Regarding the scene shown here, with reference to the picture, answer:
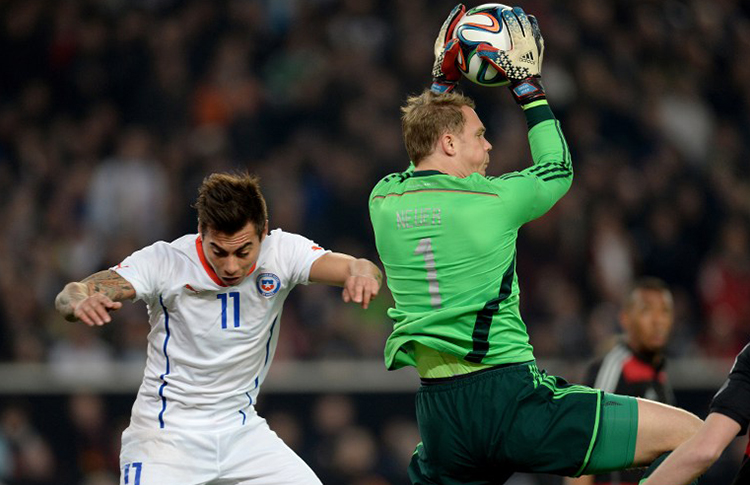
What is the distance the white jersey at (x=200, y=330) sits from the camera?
502 centimetres

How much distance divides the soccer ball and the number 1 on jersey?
843mm

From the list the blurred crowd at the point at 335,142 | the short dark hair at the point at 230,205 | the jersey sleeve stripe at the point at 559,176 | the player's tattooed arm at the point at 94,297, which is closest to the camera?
the player's tattooed arm at the point at 94,297

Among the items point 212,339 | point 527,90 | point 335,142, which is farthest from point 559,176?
point 335,142

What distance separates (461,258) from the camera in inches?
177

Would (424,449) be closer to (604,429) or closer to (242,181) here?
(604,429)

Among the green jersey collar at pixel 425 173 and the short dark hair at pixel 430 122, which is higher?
the short dark hair at pixel 430 122

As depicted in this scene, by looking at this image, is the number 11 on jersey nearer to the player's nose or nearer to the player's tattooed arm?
the player's nose

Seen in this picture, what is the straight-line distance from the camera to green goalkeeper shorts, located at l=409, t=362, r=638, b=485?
14.3 feet

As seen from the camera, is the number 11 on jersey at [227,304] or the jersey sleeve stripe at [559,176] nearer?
the jersey sleeve stripe at [559,176]

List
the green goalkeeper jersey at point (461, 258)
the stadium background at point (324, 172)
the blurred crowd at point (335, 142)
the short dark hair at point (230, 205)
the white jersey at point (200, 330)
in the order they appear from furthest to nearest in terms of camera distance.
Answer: the blurred crowd at point (335, 142), the stadium background at point (324, 172), the white jersey at point (200, 330), the short dark hair at point (230, 205), the green goalkeeper jersey at point (461, 258)

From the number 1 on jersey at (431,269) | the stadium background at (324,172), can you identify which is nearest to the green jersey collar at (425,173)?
the number 1 on jersey at (431,269)

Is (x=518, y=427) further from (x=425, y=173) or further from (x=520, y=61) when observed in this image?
(x=520, y=61)

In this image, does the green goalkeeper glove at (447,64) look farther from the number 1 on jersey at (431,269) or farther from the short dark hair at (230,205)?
the short dark hair at (230,205)

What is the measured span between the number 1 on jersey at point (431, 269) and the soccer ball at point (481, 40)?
0.84m
